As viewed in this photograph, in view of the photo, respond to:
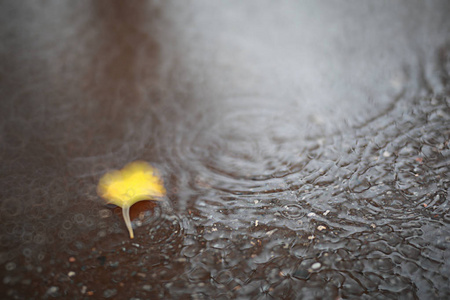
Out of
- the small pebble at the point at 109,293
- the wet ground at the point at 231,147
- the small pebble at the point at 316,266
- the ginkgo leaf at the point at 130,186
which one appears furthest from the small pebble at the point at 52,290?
the small pebble at the point at 316,266

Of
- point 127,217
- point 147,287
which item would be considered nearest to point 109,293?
point 147,287

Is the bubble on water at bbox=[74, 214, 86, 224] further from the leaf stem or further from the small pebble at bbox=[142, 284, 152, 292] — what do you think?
the small pebble at bbox=[142, 284, 152, 292]

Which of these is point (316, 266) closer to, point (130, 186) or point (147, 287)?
point (147, 287)

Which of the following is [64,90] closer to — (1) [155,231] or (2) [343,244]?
(1) [155,231]

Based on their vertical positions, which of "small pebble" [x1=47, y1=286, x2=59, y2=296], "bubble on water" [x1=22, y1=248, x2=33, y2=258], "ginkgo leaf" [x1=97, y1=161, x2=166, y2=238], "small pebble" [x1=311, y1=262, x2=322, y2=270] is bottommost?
"small pebble" [x1=311, y1=262, x2=322, y2=270]

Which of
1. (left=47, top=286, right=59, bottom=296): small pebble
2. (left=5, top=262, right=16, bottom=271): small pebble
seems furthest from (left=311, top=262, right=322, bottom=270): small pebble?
(left=5, top=262, right=16, bottom=271): small pebble

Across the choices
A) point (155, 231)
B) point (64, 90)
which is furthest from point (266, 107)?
point (64, 90)
